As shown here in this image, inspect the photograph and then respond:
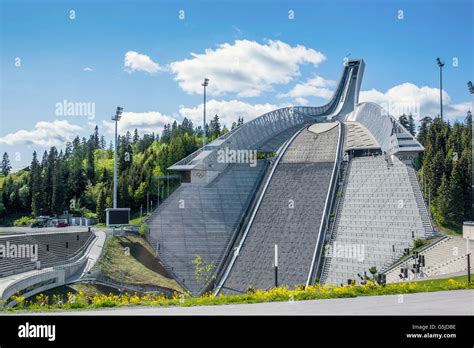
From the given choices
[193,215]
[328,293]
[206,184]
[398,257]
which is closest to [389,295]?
[328,293]

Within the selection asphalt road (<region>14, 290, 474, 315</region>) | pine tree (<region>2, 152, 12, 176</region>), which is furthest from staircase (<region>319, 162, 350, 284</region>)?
pine tree (<region>2, 152, 12, 176</region>)

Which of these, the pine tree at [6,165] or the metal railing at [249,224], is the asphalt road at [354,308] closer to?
the metal railing at [249,224]

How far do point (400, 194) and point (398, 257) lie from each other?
8266mm

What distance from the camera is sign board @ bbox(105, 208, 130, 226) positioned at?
1347 inches

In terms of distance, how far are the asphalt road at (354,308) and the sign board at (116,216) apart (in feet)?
78.4

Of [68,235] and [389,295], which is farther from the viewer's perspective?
[68,235]

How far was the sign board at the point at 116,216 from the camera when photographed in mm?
34219

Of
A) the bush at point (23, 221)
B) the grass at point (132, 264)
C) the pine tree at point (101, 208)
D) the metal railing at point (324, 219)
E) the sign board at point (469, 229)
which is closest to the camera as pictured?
the sign board at point (469, 229)

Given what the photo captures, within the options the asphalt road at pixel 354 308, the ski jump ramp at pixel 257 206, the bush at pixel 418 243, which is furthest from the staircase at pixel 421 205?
the asphalt road at pixel 354 308

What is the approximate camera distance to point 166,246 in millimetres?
35594

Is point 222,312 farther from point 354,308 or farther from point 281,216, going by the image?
point 281,216

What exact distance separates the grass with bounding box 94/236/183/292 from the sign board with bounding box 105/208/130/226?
3.73ft

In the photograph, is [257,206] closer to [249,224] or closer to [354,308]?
[249,224]

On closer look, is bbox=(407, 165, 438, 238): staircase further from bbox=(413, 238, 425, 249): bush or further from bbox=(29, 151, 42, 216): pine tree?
bbox=(29, 151, 42, 216): pine tree
